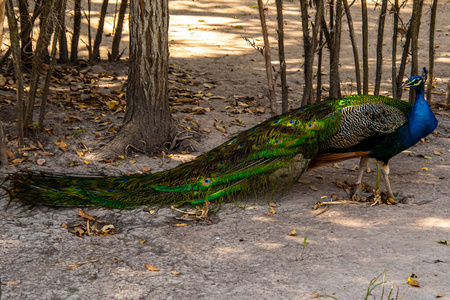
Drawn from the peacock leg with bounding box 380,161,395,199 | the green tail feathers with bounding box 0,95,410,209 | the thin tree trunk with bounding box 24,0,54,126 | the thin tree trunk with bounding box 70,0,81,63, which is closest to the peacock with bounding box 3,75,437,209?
the green tail feathers with bounding box 0,95,410,209

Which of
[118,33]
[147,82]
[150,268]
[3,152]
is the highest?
[118,33]

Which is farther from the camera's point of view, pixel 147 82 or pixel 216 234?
pixel 147 82

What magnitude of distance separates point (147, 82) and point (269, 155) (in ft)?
5.89

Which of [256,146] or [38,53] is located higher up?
[38,53]

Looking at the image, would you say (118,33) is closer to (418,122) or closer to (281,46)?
(281,46)

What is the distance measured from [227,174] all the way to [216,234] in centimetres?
72

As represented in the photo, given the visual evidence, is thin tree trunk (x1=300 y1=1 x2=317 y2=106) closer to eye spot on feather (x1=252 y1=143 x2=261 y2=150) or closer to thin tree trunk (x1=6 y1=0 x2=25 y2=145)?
eye spot on feather (x1=252 y1=143 x2=261 y2=150)

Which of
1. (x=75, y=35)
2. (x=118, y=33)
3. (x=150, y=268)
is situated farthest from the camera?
(x=118, y=33)

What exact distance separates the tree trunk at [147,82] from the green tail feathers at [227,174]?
3.61 ft

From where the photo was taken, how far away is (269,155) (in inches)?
200

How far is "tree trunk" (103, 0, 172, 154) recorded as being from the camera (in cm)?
586

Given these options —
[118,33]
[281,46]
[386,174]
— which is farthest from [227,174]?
[118,33]

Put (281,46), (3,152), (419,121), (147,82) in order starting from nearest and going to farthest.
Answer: (419,121)
(3,152)
(147,82)
(281,46)

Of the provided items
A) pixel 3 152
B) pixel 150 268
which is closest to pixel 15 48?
pixel 3 152
